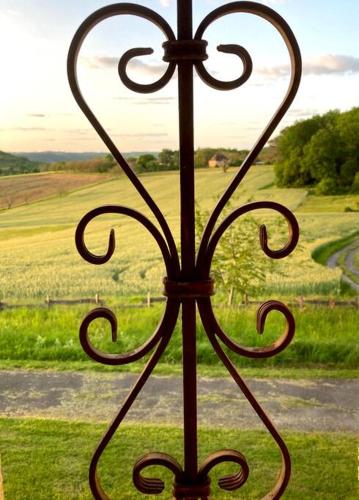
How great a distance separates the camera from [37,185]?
139 centimetres

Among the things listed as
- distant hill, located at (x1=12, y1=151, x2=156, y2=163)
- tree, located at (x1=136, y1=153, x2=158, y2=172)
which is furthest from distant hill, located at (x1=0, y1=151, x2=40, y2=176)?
tree, located at (x1=136, y1=153, x2=158, y2=172)

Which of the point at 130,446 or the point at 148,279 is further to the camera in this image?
the point at 148,279

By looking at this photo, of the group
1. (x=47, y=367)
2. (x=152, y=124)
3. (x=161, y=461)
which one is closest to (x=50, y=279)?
(x=47, y=367)

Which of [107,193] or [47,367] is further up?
[107,193]

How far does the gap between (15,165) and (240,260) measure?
54 cm

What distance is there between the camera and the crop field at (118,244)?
4.53 ft

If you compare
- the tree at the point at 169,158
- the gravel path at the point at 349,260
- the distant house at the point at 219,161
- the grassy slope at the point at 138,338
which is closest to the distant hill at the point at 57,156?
the tree at the point at 169,158

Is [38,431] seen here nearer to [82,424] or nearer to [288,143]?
[82,424]

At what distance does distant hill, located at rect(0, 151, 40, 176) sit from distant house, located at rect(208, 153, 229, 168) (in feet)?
1.25

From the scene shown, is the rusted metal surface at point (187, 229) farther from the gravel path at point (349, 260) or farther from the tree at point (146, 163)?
the gravel path at point (349, 260)

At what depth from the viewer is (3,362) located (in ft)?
4.40

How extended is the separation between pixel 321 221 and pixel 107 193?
50cm

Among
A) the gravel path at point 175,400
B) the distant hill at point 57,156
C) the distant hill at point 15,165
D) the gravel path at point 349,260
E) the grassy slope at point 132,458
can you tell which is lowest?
the grassy slope at point 132,458

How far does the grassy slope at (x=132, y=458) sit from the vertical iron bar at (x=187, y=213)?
427 millimetres
